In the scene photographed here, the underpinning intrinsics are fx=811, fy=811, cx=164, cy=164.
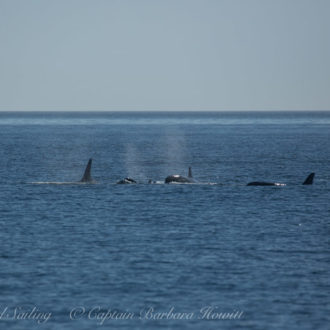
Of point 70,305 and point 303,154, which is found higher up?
point 70,305

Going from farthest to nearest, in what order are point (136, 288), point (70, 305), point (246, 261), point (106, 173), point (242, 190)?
1. point (106, 173)
2. point (242, 190)
3. point (246, 261)
4. point (136, 288)
5. point (70, 305)

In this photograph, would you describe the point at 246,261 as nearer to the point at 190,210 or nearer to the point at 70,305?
the point at 70,305

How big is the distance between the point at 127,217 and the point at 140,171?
134 ft

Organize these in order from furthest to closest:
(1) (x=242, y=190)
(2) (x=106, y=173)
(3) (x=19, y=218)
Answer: (2) (x=106, y=173), (1) (x=242, y=190), (3) (x=19, y=218)

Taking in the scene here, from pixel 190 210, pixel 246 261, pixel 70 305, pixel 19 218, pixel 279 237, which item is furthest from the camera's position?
pixel 190 210

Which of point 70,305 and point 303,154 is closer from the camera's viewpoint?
point 70,305

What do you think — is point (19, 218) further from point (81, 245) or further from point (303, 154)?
point (303, 154)

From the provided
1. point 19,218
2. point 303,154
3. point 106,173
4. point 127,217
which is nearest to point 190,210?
point 127,217

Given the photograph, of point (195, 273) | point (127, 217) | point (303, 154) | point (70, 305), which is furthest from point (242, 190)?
point (303, 154)

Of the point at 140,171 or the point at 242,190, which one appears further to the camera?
the point at 140,171

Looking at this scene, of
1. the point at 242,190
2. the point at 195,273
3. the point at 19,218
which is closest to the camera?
the point at 195,273

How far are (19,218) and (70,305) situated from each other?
19.1 metres

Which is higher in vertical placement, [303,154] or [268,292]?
[268,292]

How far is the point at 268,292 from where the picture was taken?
28125mm
